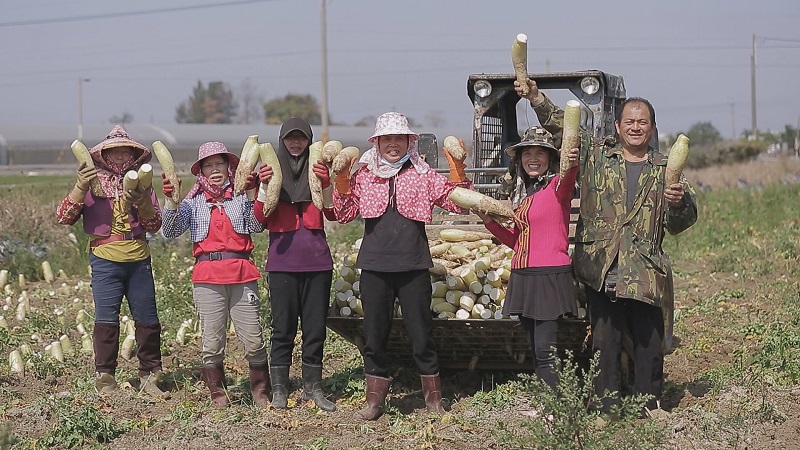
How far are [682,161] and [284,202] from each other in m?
2.36

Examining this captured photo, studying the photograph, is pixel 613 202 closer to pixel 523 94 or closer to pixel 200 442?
pixel 523 94

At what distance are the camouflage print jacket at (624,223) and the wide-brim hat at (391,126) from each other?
1.04m

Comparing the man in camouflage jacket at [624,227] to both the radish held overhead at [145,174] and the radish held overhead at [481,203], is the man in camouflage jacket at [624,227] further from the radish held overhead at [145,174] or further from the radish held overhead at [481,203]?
the radish held overhead at [145,174]

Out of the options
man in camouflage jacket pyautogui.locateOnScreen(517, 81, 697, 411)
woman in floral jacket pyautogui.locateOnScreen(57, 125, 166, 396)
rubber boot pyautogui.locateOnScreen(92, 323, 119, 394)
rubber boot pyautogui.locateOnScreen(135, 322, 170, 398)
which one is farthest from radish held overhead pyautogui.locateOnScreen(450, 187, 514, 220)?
rubber boot pyautogui.locateOnScreen(92, 323, 119, 394)

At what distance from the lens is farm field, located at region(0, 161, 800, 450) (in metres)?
5.26

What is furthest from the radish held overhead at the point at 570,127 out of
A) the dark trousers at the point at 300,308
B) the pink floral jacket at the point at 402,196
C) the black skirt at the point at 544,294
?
the dark trousers at the point at 300,308

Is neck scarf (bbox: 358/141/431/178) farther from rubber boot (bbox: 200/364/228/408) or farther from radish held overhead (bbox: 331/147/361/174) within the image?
rubber boot (bbox: 200/364/228/408)

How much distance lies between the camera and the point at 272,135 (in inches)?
1818

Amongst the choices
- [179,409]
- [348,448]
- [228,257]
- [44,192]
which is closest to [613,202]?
[348,448]

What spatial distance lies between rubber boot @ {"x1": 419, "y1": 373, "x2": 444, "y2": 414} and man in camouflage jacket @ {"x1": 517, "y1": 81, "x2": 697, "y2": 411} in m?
1.00

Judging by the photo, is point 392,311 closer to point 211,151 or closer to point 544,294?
point 544,294

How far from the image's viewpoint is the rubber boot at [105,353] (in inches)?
260

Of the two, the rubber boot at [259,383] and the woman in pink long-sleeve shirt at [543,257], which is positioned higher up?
the woman in pink long-sleeve shirt at [543,257]

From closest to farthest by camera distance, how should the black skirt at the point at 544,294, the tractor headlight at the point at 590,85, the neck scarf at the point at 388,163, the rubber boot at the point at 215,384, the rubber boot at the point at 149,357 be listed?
the black skirt at the point at 544,294
the neck scarf at the point at 388,163
the rubber boot at the point at 215,384
the rubber boot at the point at 149,357
the tractor headlight at the point at 590,85
